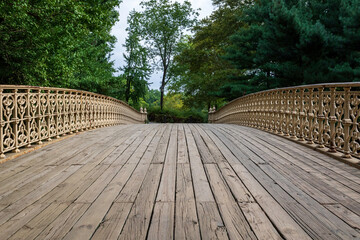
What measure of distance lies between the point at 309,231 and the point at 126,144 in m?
4.21

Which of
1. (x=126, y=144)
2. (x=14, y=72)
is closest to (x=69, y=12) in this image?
(x=14, y=72)

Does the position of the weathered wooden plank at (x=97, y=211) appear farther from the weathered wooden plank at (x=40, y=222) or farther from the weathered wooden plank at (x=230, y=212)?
the weathered wooden plank at (x=230, y=212)

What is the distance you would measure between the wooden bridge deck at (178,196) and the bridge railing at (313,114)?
519 mm

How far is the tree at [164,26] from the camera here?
1240 inches

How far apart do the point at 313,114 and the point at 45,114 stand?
5718mm

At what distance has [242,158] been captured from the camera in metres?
4.36

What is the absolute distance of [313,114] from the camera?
18.1 feet

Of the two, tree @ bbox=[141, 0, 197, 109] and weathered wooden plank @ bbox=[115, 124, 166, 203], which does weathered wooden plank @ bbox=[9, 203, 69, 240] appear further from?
tree @ bbox=[141, 0, 197, 109]

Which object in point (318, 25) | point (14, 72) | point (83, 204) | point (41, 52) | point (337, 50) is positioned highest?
point (318, 25)

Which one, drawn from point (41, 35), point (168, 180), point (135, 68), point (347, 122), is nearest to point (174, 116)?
point (135, 68)

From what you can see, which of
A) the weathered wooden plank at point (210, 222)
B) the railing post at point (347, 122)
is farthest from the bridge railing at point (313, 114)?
the weathered wooden plank at point (210, 222)

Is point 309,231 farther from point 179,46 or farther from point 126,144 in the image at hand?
point 179,46

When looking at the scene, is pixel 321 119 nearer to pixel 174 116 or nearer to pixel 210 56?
pixel 210 56

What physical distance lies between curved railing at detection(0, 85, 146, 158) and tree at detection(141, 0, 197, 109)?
2034cm
